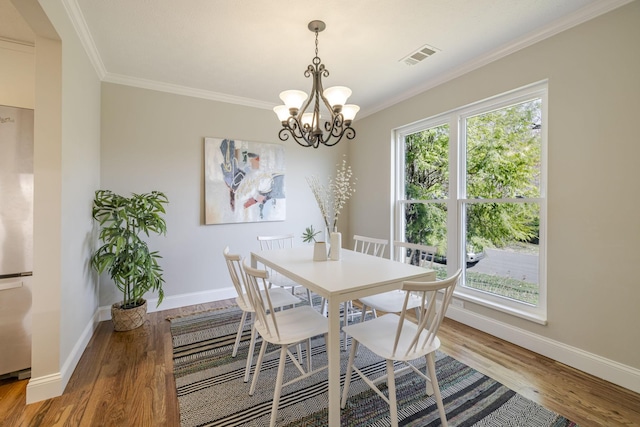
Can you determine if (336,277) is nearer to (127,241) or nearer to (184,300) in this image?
(127,241)

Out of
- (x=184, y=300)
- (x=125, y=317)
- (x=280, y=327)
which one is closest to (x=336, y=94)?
(x=280, y=327)

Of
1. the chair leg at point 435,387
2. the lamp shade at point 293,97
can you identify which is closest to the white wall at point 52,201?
the lamp shade at point 293,97

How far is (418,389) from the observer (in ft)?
6.17

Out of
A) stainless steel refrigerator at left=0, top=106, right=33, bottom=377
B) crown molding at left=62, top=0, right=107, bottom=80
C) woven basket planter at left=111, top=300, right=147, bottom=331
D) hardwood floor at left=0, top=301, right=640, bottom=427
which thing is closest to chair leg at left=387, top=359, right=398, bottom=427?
hardwood floor at left=0, top=301, right=640, bottom=427

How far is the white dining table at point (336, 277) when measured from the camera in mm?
1415

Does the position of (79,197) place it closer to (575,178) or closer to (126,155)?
(126,155)

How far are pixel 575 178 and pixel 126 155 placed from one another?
4.19 m

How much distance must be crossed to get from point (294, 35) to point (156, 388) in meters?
2.80

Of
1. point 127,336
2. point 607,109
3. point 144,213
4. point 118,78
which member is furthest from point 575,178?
point 118,78

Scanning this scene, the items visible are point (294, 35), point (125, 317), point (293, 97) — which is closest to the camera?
point (293, 97)

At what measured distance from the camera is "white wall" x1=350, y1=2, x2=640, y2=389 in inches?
73.3

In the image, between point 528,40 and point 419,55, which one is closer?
point 528,40

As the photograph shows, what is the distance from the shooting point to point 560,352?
2.18 metres

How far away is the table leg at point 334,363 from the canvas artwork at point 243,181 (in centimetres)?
250
